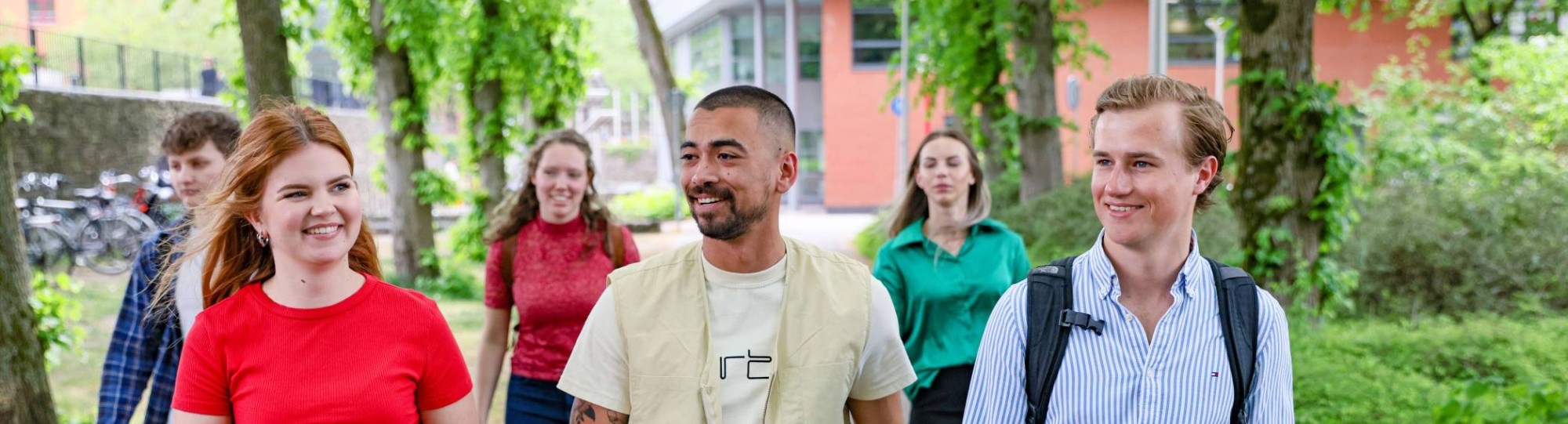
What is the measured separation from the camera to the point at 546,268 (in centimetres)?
512

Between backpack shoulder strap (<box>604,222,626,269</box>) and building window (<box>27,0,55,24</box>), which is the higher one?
building window (<box>27,0,55,24</box>)

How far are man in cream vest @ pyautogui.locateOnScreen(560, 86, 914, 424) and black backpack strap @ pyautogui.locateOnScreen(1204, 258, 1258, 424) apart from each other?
795 millimetres

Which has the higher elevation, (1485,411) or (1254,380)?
(1254,380)

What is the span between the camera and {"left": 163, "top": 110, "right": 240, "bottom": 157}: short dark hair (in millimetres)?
4031

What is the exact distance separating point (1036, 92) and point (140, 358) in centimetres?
1269

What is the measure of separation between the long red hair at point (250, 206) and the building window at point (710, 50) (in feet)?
139

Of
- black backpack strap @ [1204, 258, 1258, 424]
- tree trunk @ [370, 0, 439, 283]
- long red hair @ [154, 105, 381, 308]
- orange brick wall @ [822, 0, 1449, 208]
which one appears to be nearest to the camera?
black backpack strap @ [1204, 258, 1258, 424]

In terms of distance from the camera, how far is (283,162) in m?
2.84

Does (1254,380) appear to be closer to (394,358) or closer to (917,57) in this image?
(394,358)

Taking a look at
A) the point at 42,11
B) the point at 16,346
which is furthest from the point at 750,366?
the point at 42,11

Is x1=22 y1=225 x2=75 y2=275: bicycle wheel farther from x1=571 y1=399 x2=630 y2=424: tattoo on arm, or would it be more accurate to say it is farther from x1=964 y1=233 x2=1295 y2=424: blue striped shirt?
x1=964 y1=233 x2=1295 y2=424: blue striped shirt

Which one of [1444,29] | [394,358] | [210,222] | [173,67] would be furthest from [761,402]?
[1444,29]

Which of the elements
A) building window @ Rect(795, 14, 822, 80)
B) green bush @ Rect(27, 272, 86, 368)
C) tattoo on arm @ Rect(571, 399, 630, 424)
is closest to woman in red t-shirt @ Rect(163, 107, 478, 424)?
tattoo on arm @ Rect(571, 399, 630, 424)

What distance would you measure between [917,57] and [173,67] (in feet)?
69.1
